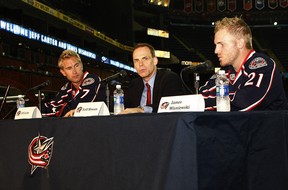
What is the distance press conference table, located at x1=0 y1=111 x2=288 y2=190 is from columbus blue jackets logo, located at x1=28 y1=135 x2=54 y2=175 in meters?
0.02

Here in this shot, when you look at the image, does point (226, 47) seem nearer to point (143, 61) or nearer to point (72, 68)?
point (143, 61)

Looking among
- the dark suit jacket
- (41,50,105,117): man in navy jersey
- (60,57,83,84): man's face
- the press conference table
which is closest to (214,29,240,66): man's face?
the press conference table

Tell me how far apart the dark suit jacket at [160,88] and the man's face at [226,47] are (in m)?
0.87

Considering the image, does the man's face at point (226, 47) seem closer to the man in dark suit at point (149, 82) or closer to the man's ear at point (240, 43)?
the man's ear at point (240, 43)

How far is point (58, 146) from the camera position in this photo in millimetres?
1875

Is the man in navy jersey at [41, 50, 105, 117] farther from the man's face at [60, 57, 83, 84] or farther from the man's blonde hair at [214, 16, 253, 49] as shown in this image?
the man's blonde hair at [214, 16, 253, 49]

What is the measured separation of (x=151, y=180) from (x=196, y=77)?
5.00 feet

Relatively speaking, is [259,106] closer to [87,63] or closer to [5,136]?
[5,136]

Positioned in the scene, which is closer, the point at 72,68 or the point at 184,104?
the point at 184,104

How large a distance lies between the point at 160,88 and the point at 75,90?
2.97 ft

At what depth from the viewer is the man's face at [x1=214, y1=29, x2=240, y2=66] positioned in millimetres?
2312

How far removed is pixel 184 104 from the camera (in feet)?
5.29

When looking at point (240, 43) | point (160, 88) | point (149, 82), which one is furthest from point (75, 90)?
point (240, 43)

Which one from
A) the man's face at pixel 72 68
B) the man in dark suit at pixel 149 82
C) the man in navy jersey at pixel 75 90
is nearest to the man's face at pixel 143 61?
the man in dark suit at pixel 149 82
